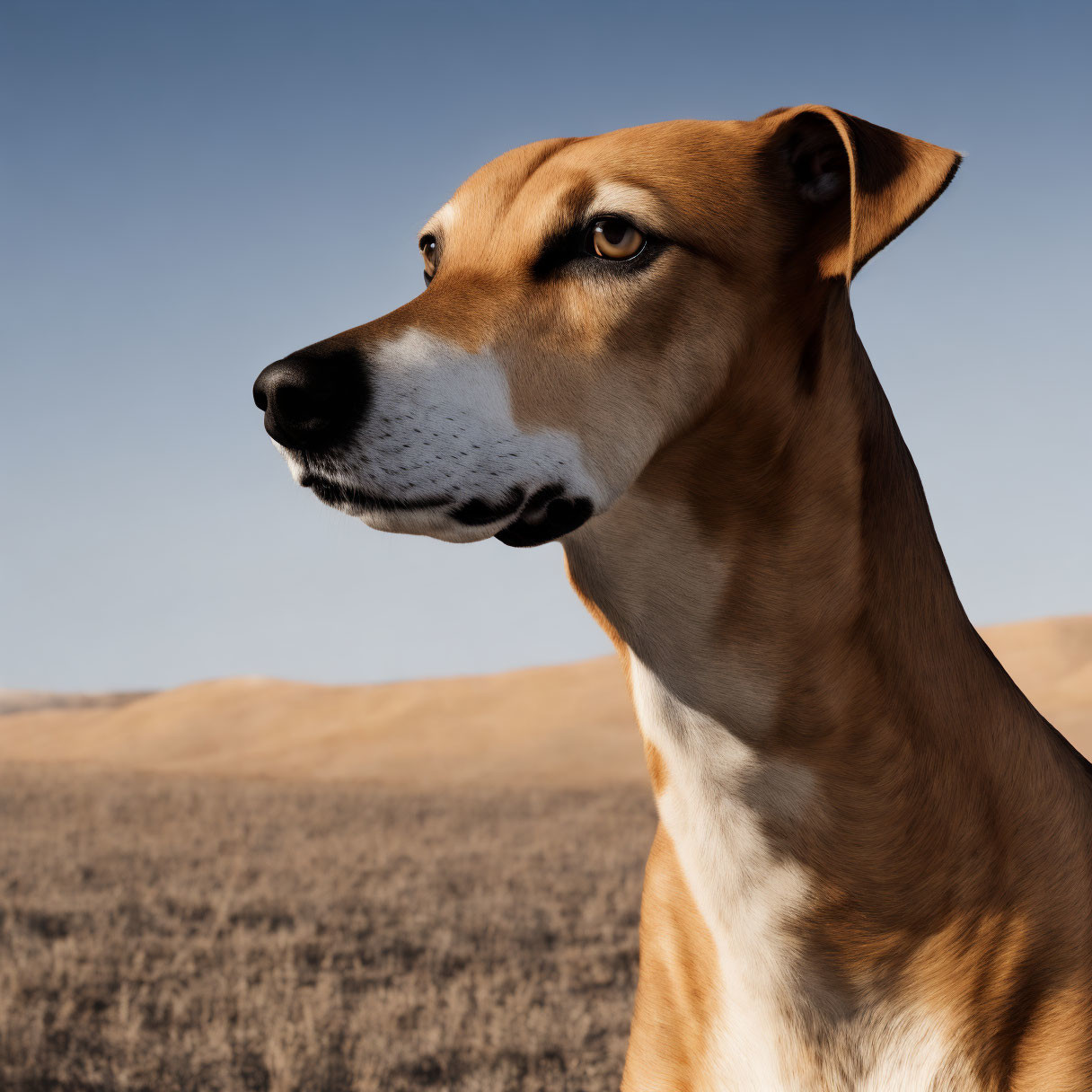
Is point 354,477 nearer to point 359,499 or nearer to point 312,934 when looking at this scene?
point 359,499

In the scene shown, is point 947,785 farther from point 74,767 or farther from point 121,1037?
point 74,767

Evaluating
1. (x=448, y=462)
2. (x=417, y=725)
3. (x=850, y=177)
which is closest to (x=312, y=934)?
(x=448, y=462)

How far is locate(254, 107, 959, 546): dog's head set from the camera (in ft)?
6.70

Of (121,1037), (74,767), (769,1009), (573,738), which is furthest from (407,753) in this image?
(769,1009)

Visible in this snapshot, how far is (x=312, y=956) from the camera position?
7543 mm

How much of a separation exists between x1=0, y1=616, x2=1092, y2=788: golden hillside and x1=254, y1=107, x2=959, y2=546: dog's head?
78.1 feet

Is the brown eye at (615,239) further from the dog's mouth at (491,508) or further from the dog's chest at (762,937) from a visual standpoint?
the dog's chest at (762,937)

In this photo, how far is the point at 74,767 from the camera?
2439 centimetres

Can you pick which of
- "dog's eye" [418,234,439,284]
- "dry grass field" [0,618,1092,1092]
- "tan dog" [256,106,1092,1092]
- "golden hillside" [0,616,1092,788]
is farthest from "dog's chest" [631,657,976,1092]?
"golden hillside" [0,616,1092,788]

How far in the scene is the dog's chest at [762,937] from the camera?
2.30 metres

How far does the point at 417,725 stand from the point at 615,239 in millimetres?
39318

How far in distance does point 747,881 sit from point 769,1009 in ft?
0.99

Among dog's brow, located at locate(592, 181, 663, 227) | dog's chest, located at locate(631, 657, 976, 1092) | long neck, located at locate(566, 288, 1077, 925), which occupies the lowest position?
dog's chest, located at locate(631, 657, 976, 1092)

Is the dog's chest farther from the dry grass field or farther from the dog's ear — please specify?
the dry grass field
